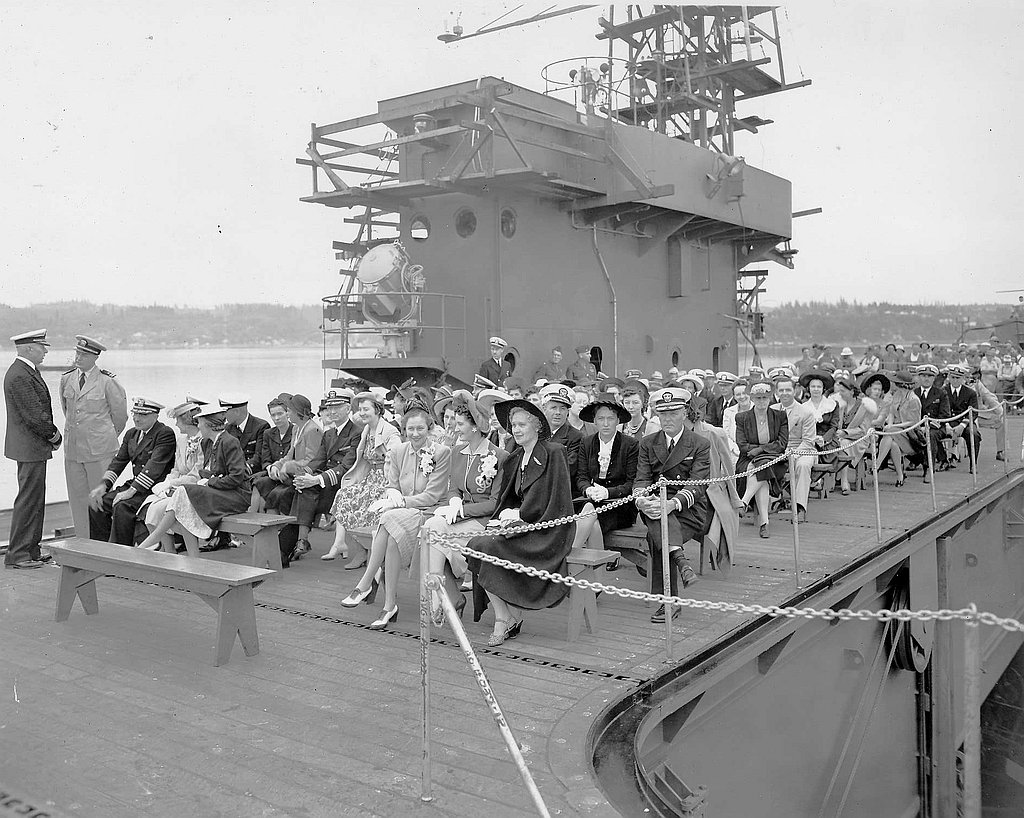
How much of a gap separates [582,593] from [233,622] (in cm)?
203

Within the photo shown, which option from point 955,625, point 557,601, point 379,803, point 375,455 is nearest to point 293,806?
point 379,803

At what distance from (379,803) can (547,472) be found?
2.51 metres

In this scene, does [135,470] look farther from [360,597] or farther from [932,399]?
[932,399]

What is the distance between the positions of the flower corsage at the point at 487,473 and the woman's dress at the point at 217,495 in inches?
86.4

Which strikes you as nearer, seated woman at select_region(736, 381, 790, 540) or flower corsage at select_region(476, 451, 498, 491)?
flower corsage at select_region(476, 451, 498, 491)

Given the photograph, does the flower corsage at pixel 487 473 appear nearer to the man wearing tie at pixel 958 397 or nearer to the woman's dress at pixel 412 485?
the woman's dress at pixel 412 485

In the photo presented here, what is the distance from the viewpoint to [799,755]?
6305mm

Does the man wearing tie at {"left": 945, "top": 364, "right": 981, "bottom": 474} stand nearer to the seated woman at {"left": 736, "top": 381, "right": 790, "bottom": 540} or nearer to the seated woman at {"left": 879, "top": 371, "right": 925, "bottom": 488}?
the seated woman at {"left": 879, "top": 371, "right": 925, "bottom": 488}

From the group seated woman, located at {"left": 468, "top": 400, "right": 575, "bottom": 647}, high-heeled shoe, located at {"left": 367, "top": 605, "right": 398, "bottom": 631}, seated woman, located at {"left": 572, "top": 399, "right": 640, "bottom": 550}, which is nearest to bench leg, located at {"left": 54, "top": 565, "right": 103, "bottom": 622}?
high-heeled shoe, located at {"left": 367, "top": 605, "right": 398, "bottom": 631}

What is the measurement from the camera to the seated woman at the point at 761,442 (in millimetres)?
8805

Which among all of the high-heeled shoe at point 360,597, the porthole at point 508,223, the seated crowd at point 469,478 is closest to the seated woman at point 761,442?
the seated crowd at point 469,478

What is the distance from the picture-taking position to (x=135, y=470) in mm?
7586

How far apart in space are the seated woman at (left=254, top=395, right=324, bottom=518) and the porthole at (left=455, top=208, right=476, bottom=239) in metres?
6.39

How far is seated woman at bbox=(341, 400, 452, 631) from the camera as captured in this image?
19.0 feet
